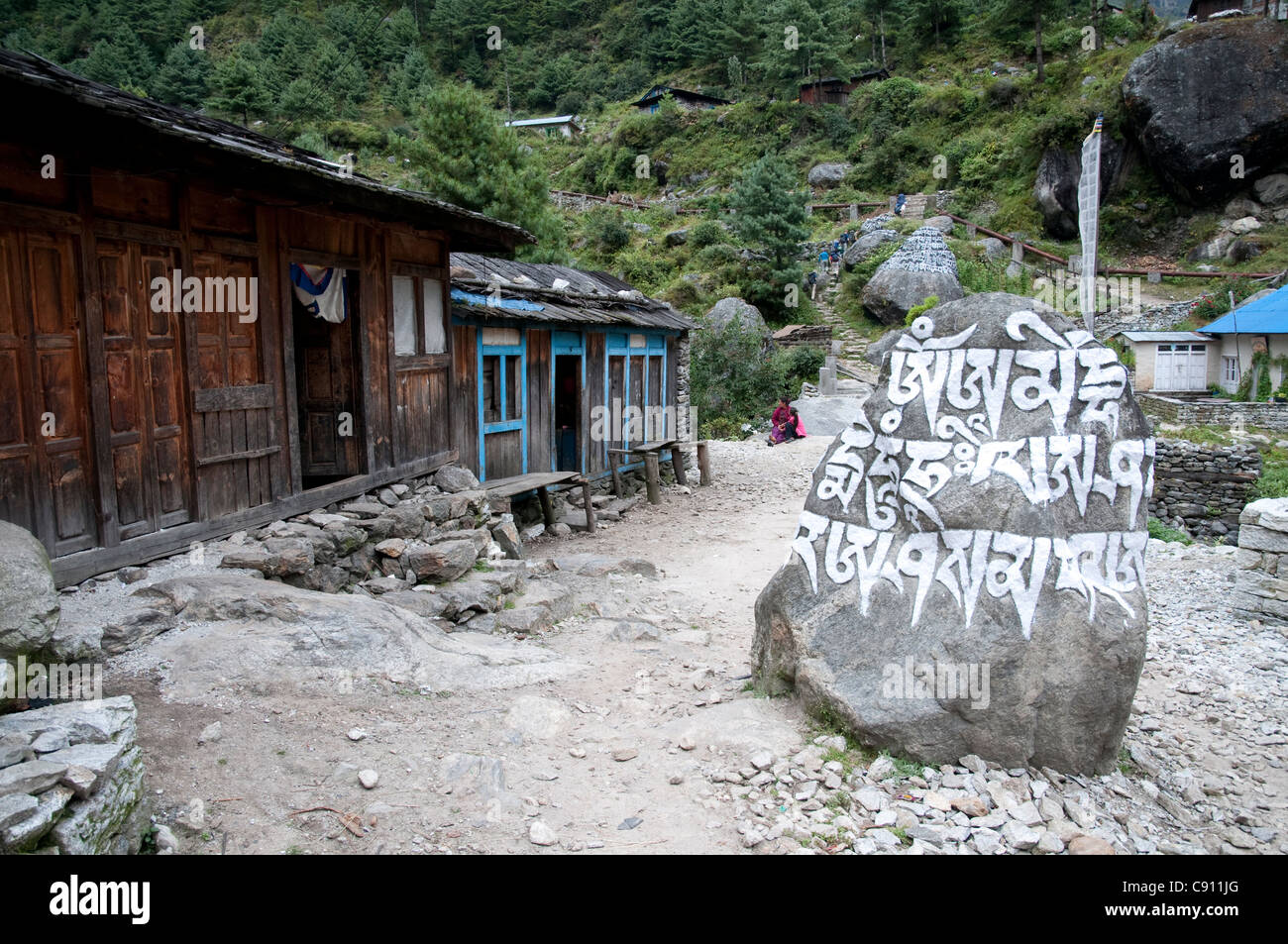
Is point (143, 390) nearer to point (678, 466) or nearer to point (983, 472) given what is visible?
point (983, 472)

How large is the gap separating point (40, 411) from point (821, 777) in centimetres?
522

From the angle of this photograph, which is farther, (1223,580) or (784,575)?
(1223,580)

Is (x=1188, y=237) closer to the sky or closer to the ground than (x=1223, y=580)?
closer to the sky

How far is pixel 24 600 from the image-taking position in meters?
3.86

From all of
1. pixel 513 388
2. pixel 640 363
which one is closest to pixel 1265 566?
pixel 513 388

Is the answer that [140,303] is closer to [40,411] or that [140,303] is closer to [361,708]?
[40,411]

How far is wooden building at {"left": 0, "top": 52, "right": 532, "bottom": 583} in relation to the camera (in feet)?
16.1

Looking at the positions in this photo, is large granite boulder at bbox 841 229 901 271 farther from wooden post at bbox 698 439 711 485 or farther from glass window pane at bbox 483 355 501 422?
glass window pane at bbox 483 355 501 422

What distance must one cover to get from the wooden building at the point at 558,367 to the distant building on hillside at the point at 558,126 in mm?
45059

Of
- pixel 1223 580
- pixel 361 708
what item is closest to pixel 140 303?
pixel 361 708

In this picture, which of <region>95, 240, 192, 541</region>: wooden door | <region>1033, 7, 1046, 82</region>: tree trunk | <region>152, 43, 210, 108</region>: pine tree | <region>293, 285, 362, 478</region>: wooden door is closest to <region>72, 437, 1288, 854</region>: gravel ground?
<region>95, 240, 192, 541</region>: wooden door

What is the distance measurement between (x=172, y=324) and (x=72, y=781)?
4.05m

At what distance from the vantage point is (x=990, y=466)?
16.1ft

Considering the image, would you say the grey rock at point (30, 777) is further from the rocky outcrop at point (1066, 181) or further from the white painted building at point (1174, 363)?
the rocky outcrop at point (1066, 181)
